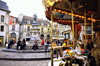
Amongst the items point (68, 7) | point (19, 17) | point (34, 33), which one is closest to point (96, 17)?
point (68, 7)

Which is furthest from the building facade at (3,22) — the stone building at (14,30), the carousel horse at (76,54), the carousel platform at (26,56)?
Answer: the carousel horse at (76,54)

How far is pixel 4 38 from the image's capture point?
28.6 metres

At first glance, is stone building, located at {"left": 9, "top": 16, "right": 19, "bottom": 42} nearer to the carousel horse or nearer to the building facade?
the building facade

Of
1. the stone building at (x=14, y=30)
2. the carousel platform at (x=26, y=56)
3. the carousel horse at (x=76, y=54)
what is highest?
the stone building at (x=14, y=30)

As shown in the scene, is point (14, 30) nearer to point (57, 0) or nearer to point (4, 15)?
point (4, 15)

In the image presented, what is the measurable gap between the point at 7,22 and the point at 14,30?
10.6m

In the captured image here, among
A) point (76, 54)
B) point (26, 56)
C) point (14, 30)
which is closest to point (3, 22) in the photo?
point (14, 30)

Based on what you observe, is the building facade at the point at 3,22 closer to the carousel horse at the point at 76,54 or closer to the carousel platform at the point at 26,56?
the carousel platform at the point at 26,56

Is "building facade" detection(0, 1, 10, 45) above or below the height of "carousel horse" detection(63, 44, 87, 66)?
above

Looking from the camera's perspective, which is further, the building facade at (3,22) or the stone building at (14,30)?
the stone building at (14,30)

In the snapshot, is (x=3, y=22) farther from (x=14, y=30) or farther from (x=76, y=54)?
(x=76, y=54)

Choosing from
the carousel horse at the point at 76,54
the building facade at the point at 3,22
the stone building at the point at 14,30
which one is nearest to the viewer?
the carousel horse at the point at 76,54

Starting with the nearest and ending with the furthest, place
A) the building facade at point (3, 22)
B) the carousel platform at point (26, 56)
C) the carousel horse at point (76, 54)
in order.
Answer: the carousel horse at point (76, 54) → the carousel platform at point (26, 56) → the building facade at point (3, 22)

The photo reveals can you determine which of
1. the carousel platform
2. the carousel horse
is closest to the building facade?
the carousel platform
